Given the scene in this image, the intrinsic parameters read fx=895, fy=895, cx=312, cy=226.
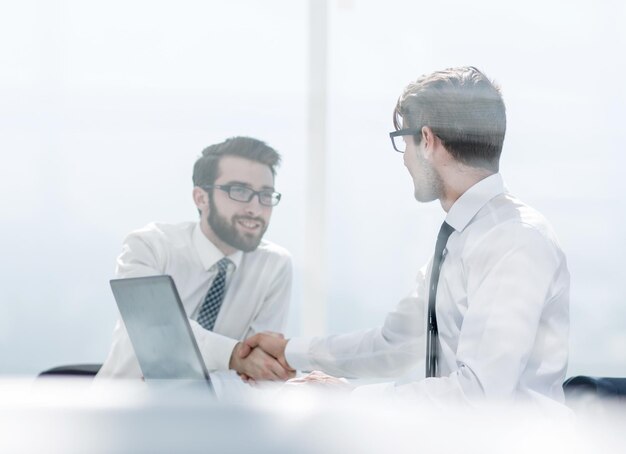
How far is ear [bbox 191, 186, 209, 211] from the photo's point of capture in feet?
6.64

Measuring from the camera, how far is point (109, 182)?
174 centimetres

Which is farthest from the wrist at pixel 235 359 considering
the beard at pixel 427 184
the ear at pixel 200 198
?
the beard at pixel 427 184

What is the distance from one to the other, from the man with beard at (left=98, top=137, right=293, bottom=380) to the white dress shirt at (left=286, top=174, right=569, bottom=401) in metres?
0.18

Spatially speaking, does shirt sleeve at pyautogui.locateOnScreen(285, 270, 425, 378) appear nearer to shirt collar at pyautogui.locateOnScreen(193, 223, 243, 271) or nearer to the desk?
shirt collar at pyautogui.locateOnScreen(193, 223, 243, 271)

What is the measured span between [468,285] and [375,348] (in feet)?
0.78

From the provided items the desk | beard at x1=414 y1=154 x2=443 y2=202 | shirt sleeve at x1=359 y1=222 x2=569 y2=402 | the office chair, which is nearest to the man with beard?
beard at x1=414 y1=154 x2=443 y2=202

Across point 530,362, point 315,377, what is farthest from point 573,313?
point 315,377

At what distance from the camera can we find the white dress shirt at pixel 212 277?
1849mm

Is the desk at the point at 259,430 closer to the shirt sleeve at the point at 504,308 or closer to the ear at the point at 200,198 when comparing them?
the shirt sleeve at the point at 504,308

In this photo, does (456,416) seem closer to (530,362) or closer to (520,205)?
(530,362)

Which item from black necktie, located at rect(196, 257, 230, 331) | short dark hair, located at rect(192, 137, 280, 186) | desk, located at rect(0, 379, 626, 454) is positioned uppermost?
short dark hair, located at rect(192, 137, 280, 186)

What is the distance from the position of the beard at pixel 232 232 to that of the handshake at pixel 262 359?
9.3 inches

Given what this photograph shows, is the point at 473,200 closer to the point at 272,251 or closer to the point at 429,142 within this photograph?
the point at 429,142

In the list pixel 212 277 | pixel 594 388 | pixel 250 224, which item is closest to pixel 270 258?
pixel 250 224
